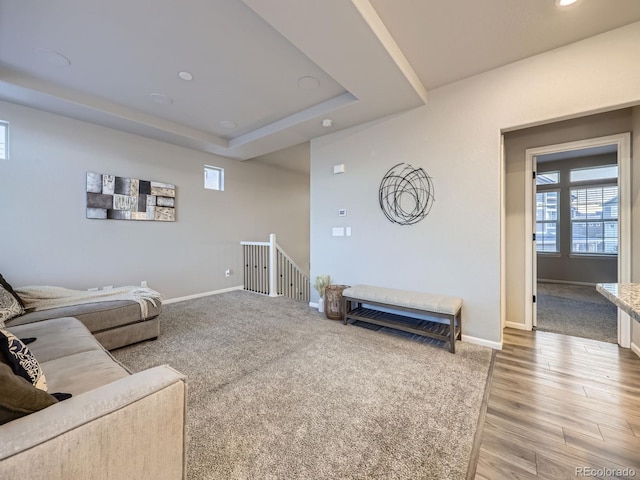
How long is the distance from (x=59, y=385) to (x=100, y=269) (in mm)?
3153

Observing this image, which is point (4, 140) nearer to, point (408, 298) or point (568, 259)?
point (408, 298)

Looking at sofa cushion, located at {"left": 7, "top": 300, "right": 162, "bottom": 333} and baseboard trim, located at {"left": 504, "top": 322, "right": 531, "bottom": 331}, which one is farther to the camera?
baseboard trim, located at {"left": 504, "top": 322, "right": 531, "bottom": 331}

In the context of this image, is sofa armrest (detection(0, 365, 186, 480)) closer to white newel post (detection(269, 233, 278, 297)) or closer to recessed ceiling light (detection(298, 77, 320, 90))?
recessed ceiling light (detection(298, 77, 320, 90))

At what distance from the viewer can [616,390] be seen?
6.37ft

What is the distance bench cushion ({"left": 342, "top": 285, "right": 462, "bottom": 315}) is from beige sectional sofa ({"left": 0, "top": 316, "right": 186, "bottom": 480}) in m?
2.34

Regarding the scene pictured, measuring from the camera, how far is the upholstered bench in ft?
8.56

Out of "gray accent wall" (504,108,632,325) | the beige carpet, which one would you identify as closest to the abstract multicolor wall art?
the beige carpet

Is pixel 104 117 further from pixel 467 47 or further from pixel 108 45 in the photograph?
pixel 467 47

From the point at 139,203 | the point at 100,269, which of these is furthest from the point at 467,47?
the point at 100,269

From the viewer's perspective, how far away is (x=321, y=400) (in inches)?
71.7

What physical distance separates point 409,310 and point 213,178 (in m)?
4.32

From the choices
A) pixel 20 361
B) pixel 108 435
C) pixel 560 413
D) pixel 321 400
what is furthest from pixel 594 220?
pixel 20 361

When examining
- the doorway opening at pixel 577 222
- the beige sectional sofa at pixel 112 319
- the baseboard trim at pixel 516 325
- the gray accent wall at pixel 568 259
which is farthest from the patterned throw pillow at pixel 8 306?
the gray accent wall at pixel 568 259

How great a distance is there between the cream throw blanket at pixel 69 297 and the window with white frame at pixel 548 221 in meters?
7.51
